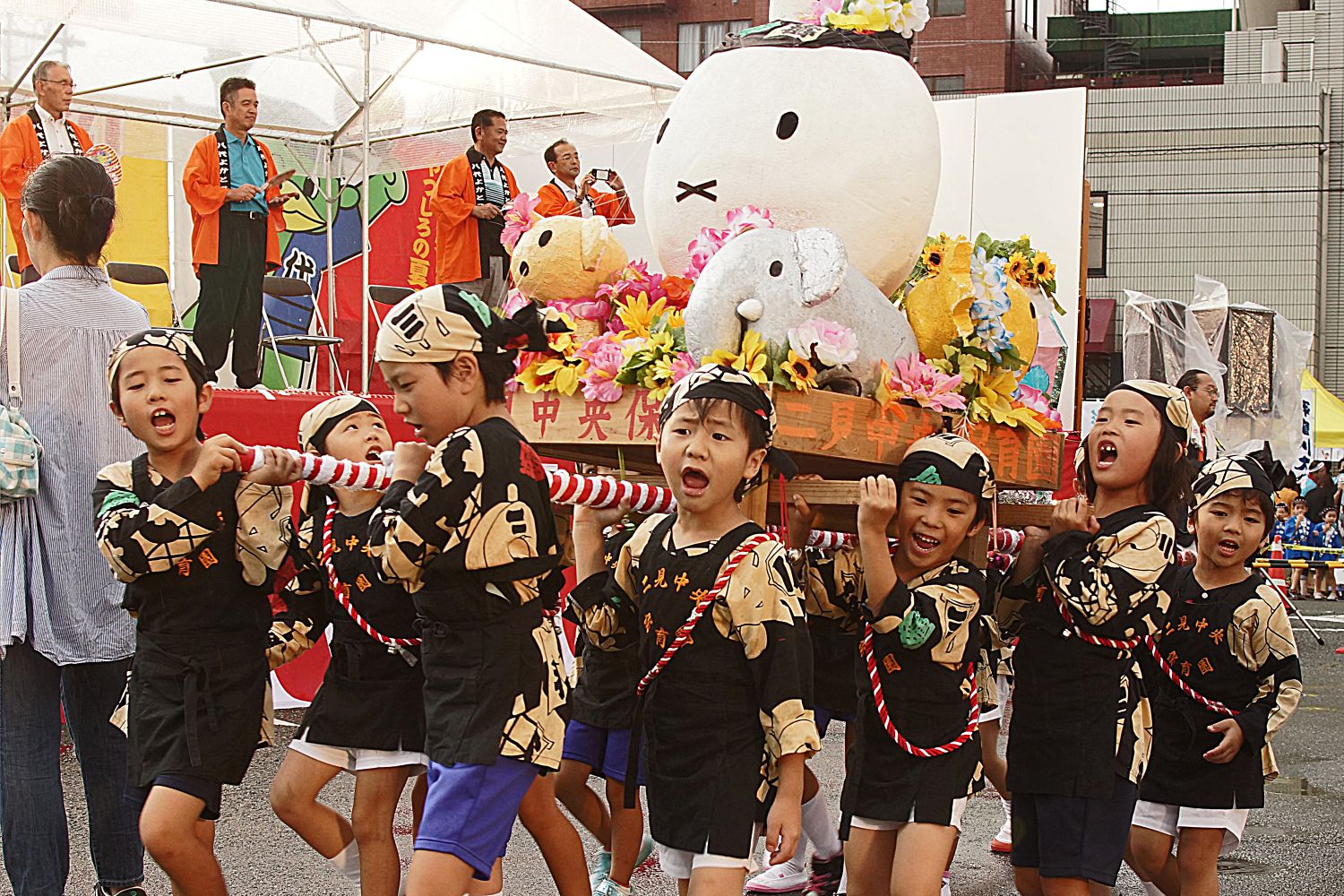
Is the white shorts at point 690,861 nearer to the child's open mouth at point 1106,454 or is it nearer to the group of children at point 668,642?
the group of children at point 668,642

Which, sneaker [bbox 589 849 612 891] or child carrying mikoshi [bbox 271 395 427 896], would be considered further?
sneaker [bbox 589 849 612 891]

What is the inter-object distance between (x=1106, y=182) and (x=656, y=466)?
24848 millimetres

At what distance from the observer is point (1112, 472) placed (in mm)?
4438

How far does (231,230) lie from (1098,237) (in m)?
19.2

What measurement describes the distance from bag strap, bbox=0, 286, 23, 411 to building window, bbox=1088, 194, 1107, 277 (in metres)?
21.9

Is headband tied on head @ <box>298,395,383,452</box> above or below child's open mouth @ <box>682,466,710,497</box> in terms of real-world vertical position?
above

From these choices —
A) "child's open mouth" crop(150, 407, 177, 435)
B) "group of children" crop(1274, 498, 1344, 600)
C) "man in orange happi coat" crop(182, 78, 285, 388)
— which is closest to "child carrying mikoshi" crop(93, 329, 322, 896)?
"child's open mouth" crop(150, 407, 177, 435)

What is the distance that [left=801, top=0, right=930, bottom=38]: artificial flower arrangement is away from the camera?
197 inches

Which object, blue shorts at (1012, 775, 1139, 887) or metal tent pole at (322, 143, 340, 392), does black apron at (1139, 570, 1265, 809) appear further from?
metal tent pole at (322, 143, 340, 392)

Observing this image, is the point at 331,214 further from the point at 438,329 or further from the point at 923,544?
the point at 438,329

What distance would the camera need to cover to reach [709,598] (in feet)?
12.1

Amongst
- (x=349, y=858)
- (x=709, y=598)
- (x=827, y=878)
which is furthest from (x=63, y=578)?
(x=827, y=878)

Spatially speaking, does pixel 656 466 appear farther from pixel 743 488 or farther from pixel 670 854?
pixel 670 854

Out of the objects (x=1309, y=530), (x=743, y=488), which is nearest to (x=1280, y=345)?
(x=1309, y=530)
